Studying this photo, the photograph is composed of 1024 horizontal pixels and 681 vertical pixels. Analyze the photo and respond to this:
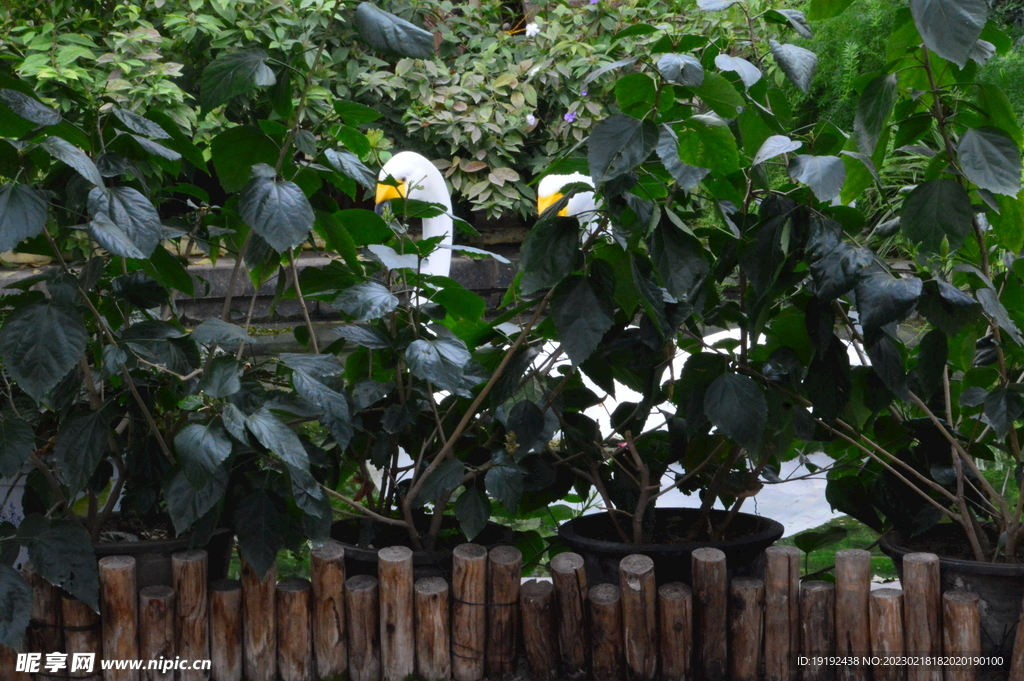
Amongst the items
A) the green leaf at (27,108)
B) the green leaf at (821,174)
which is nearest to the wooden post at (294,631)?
the green leaf at (27,108)

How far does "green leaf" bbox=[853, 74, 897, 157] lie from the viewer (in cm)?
142

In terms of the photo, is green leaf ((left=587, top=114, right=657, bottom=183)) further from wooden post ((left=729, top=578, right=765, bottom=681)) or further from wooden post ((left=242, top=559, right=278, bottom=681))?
wooden post ((left=242, top=559, right=278, bottom=681))

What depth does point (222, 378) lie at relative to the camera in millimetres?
1354

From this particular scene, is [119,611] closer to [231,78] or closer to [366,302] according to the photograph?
[366,302]

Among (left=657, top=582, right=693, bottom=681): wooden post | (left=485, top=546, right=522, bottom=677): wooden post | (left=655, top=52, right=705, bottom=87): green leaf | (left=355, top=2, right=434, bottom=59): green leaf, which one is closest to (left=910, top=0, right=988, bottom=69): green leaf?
(left=655, top=52, right=705, bottom=87): green leaf

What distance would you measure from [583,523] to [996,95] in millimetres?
988

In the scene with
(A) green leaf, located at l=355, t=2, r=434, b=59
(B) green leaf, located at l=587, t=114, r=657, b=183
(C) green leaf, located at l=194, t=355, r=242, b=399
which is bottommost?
(C) green leaf, located at l=194, t=355, r=242, b=399

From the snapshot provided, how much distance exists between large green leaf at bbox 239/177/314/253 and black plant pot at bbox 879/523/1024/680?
3.74 feet

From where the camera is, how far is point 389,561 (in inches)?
63.7

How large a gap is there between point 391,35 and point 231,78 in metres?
0.26

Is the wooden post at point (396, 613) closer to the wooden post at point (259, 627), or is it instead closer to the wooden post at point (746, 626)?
the wooden post at point (259, 627)

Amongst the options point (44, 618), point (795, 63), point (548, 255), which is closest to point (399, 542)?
point (44, 618)

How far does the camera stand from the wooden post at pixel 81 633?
1.60 meters

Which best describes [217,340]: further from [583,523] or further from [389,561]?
[583,523]
